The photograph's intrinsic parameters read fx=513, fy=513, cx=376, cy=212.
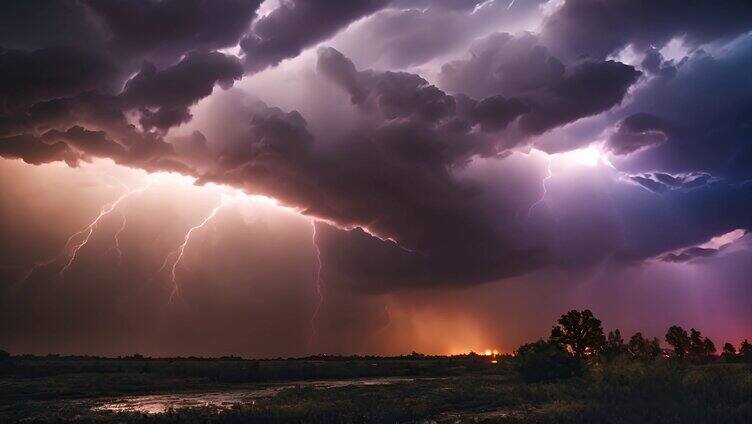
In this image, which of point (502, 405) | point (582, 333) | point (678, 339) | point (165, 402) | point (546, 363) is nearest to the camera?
point (502, 405)

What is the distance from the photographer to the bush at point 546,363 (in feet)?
131

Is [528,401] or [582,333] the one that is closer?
[528,401]

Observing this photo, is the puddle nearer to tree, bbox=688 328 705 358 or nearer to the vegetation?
the vegetation

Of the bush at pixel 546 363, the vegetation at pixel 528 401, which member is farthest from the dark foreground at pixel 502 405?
the bush at pixel 546 363

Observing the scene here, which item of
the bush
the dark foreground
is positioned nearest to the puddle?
the dark foreground

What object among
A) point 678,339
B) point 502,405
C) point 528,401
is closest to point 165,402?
point 502,405

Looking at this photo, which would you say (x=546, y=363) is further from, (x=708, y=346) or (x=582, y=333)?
(x=708, y=346)

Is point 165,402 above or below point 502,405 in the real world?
below

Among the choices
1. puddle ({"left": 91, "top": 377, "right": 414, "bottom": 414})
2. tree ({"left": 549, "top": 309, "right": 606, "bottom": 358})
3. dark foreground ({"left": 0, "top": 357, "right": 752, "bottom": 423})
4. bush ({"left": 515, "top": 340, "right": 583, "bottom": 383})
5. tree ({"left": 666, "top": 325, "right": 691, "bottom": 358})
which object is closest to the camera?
dark foreground ({"left": 0, "top": 357, "right": 752, "bottom": 423})

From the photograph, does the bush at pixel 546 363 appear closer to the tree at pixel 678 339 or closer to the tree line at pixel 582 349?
the tree line at pixel 582 349

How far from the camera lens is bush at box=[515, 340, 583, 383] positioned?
3997 cm

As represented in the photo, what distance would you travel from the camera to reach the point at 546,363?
40344 millimetres

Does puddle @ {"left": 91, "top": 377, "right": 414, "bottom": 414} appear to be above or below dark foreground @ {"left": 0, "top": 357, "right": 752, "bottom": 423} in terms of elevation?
below

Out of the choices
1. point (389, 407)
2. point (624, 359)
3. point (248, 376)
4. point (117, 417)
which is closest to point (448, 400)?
point (389, 407)
